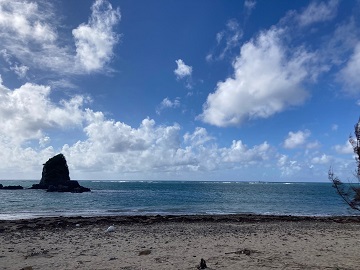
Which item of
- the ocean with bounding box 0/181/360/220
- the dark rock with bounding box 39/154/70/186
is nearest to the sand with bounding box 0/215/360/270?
the ocean with bounding box 0/181/360/220

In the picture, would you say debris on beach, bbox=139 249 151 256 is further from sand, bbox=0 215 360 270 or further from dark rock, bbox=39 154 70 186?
dark rock, bbox=39 154 70 186

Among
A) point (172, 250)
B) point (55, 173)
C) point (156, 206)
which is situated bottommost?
point (156, 206)

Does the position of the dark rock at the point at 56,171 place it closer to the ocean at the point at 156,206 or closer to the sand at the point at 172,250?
the ocean at the point at 156,206

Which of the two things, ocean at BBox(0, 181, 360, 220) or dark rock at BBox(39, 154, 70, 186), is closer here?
ocean at BBox(0, 181, 360, 220)

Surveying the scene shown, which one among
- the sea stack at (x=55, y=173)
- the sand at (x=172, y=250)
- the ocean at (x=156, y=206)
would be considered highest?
the sea stack at (x=55, y=173)

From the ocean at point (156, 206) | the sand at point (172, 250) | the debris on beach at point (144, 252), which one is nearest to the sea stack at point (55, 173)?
the ocean at point (156, 206)

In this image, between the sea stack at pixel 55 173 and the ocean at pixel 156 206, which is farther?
the sea stack at pixel 55 173

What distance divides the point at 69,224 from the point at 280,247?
18.9 meters

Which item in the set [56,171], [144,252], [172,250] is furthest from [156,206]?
[56,171]

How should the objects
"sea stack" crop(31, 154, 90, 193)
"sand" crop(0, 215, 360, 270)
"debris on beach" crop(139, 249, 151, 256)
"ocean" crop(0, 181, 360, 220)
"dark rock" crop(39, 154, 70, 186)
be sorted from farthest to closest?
"dark rock" crop(39, 154, 70, 186) < "sea stack" crop(31, 154, 90, 193) < "ocean" crop(0, 181, 360, 220) < "debris on beach" crop(139, 249, 151, 256) < "sand" crop(0, 215, 360, 270)

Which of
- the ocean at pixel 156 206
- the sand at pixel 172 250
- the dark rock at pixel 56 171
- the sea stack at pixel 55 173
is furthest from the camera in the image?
the dark rock at pixel 56 171

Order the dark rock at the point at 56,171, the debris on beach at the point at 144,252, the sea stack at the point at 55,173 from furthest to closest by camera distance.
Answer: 1. the dark rock at the point at 56,171
2. the sea stack at the point at 55,173
3. the debris on beach at the point at 144,252

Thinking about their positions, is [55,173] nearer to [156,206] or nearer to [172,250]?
[156,206]

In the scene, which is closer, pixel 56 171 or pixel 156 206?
pixel 156 206
